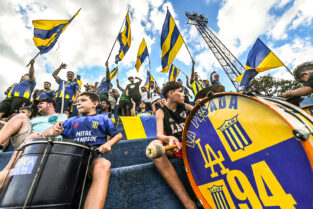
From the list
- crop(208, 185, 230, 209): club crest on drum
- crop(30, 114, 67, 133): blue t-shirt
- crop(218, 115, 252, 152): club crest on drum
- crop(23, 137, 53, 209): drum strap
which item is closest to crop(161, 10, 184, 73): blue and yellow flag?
crop(30, 114, 67, 133): blue t-shirt

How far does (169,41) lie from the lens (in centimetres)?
492

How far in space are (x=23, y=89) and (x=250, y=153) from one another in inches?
224

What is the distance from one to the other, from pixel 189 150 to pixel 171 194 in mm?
518

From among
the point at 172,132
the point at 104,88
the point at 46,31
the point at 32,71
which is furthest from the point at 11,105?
the point at 172,132

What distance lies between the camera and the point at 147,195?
58.0 inches

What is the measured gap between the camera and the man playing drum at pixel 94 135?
3.90 feet

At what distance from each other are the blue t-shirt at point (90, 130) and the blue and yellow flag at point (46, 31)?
310 centimetres

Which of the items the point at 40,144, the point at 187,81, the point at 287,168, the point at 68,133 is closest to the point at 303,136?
the point at 287,168

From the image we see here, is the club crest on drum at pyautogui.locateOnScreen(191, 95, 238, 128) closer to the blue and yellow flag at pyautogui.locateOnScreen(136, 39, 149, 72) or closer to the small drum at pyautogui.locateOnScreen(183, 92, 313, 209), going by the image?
the small drum at pyautogui.locateOnScreen(183, 92, 313, 209)

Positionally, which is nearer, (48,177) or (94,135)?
(48,177)

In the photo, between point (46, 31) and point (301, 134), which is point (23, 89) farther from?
point (301, 134)

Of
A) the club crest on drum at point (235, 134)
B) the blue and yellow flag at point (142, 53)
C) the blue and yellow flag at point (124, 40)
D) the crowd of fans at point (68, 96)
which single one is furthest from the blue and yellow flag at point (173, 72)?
the club crest on drum at point (235, 134)

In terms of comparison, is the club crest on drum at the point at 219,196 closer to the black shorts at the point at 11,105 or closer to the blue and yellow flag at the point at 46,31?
the blue and yellow flag at the point at 46,31

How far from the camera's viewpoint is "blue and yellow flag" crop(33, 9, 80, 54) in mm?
3904
